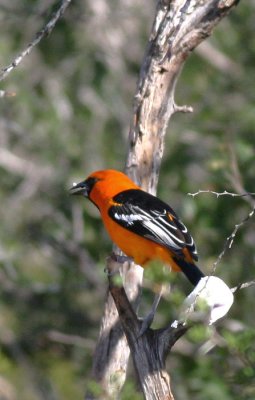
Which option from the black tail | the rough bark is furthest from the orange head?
the black tail

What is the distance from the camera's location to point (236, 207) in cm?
978

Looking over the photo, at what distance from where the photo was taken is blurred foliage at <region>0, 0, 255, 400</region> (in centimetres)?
999

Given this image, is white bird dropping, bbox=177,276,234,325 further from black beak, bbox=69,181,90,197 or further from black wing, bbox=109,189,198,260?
black beak, bbox=69,181,90,197

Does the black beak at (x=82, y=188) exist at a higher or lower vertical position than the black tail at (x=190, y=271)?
higher

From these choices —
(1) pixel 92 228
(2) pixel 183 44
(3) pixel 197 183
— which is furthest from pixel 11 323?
(2) pixel 183 44

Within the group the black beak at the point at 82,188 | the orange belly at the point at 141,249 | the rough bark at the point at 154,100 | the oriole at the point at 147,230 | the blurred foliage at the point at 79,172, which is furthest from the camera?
the blurred foliage at the point at 79,172

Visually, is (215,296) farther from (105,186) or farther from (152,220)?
(105,186)

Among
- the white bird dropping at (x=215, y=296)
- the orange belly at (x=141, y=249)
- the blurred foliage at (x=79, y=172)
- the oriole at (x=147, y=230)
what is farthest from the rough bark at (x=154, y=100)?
the blurred foliage at (x=79, y=172)

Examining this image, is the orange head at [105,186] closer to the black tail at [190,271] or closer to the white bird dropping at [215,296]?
the black tail at [190,271]

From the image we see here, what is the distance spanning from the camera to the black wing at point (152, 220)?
238 inches

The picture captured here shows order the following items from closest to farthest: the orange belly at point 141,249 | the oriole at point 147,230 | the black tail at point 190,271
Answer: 1. the black tail at point 190,271
2. the oriole at point 147,230
3. the orange belly at point 141,249

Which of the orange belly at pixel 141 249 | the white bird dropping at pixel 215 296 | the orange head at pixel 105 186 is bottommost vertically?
the white bird dropping at pixel 215 296

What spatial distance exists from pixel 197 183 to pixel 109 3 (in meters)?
3.57

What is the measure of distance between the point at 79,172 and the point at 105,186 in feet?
15.5
